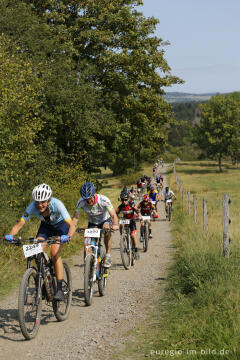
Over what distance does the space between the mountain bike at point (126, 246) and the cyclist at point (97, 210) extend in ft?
5.89

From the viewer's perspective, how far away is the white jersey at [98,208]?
26.8ft

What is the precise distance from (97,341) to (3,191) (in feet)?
29.9

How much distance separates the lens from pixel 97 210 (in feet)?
27.9

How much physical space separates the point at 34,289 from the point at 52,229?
0.98 metres

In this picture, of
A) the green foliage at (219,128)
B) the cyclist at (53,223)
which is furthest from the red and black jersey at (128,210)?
the green foliage at (219,128)

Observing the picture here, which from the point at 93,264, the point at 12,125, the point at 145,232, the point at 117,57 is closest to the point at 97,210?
the point at 93,264

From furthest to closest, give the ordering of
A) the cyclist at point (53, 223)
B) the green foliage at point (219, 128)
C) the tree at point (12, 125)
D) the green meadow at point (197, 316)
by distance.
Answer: the green foliage at point (219, 128) < the tree at point (12, 125) < the cyclist at point (53, 223) < the green meadow at point (197, 316)

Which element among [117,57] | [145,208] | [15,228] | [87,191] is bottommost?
[145,208]

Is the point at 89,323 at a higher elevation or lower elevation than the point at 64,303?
lower

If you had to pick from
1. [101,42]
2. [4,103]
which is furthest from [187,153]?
[4,103]

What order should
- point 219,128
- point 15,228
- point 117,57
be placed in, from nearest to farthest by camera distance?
point 15,228
point 117,57
point 219,128

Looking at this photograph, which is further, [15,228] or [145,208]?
[145,208]

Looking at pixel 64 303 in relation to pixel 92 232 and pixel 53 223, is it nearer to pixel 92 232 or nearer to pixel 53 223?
pixel 53 223

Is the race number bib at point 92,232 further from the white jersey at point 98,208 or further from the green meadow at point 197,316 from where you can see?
the green meadow at point 197,316
